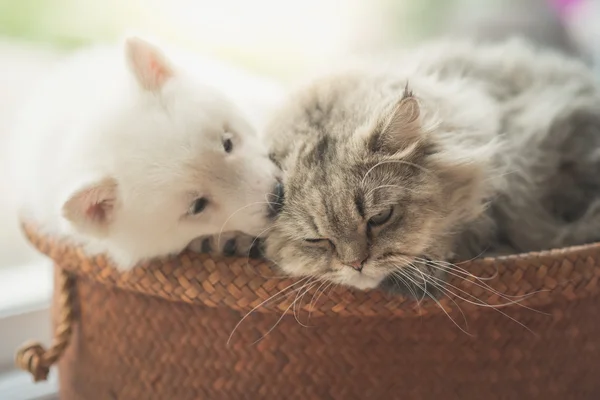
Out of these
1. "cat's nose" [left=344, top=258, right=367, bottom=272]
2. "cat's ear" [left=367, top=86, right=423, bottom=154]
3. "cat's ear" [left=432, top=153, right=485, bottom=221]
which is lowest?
"cat's nose" [left=344, top=258, right=367, bottom=272]

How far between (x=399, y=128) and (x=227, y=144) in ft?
0.97

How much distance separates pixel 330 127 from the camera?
3.62 ft

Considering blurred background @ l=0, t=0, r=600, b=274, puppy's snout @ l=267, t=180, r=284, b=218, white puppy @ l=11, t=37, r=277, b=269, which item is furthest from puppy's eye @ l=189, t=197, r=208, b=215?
blurred background @ l=0, t=0, r=600, b=274

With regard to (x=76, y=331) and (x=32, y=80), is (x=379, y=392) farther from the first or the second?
(x=32, y=80)

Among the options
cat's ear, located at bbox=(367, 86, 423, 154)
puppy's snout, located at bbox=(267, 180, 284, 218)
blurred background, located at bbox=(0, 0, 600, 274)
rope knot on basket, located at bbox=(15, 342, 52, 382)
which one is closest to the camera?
cat's ear, located at bbox=(367, 86, 423, 154)

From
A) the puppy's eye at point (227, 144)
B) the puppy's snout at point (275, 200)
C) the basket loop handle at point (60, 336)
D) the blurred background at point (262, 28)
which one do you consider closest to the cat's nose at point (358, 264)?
the puppy's snout at point (275, 200)

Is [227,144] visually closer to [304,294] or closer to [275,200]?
[275,200]

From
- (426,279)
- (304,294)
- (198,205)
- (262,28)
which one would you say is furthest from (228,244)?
(262,28)

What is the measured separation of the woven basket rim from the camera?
99 centimetres

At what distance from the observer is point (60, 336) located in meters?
1.18

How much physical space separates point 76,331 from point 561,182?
99 cm

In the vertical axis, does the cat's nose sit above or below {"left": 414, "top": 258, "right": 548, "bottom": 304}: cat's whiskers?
below

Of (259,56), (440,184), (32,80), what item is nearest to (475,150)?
(440,184)

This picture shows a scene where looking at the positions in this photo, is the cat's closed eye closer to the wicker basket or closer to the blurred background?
the wicker basket
